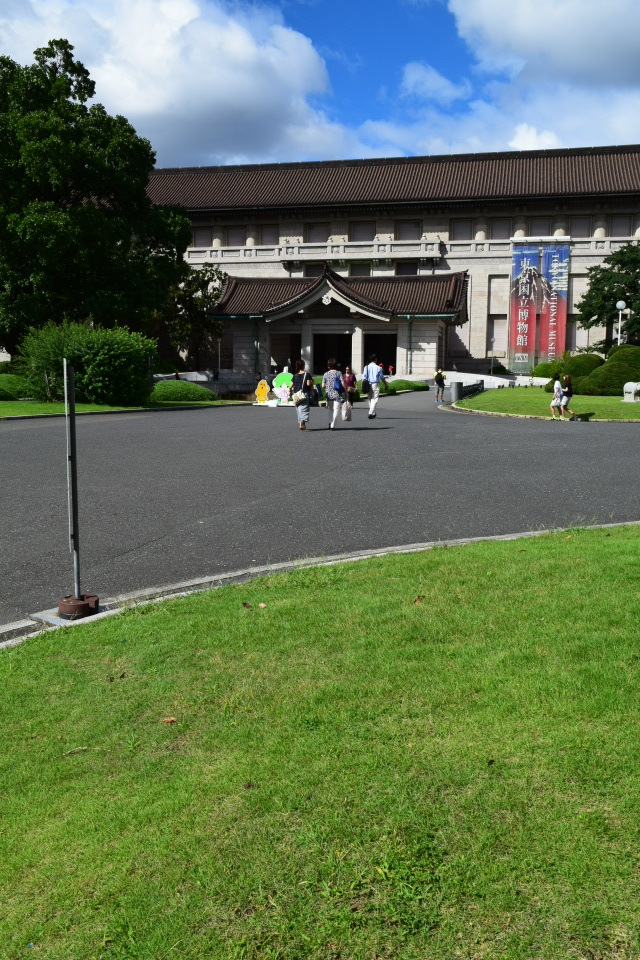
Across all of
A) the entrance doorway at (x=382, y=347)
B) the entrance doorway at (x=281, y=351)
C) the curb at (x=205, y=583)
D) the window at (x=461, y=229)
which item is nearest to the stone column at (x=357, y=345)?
the entrance doorway at (x=382, y=347)

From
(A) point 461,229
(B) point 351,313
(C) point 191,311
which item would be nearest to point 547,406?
(B) point 351,313

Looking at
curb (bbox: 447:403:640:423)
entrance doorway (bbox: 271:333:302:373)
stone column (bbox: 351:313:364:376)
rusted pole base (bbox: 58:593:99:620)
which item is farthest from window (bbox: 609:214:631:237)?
rusted pole base (bbox: 58:593:99:620)

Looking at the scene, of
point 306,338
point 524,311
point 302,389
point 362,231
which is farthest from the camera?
point 362,231

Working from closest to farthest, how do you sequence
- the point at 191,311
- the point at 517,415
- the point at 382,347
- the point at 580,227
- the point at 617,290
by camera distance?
the point at 517,415 → the point at 617,290 → the point at 191,311 → the point at 382,347 → the point at 580,227

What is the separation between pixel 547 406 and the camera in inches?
1057

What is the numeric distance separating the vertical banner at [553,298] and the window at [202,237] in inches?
1050

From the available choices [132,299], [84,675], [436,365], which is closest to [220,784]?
[84,675]

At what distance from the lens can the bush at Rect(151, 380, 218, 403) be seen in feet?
109

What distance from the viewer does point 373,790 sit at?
2.94m

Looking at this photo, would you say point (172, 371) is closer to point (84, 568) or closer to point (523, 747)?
point (84, 568)

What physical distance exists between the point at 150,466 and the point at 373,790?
10.2 m

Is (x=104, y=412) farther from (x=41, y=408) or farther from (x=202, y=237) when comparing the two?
(x=202, y=237)

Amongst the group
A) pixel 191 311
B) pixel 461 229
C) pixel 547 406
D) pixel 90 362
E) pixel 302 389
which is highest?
pixel 461 229

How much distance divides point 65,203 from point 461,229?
3424 cm
